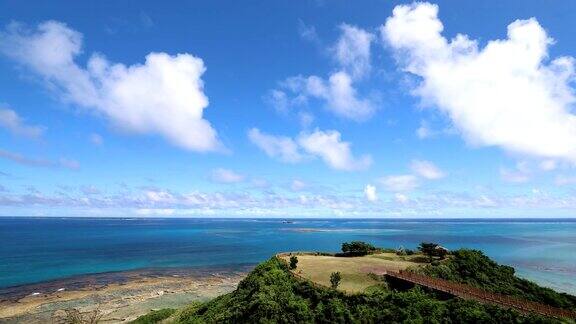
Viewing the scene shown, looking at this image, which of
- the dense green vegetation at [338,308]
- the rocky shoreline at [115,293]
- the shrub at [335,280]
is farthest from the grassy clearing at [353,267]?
the rocky shoreline at [115,293]

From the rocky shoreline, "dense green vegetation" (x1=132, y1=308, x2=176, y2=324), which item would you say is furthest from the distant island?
the rocky shoreline

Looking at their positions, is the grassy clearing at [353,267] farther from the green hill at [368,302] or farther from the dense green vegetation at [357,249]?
the dense green vegetation at [357,249]

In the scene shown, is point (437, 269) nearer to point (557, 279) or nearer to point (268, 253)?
point (557, 279)

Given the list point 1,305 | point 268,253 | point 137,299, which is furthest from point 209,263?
point 1,305

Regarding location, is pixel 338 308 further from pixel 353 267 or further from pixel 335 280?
pixel 353 267

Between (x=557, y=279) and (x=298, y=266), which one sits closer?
(x=298, y=266)

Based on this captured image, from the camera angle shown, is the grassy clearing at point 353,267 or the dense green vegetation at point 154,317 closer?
the grassy clearing at point 353,267

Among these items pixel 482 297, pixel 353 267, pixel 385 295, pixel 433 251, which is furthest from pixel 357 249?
pixel 482 297
